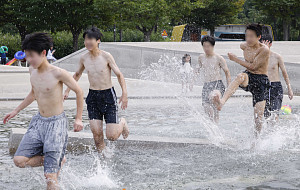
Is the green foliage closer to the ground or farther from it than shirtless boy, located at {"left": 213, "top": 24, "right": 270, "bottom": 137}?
closer to the ground

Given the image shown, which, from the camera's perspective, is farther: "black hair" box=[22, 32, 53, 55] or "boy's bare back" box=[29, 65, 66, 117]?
"boy's bare back" box=[29, 65, 66, 117]

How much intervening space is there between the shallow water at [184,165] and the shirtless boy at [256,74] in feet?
2.26

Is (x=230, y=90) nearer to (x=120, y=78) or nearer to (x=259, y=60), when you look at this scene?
(x=259, y=60)

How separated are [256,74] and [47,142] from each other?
388 centimetres

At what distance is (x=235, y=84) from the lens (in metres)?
6.88

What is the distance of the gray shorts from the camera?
439 cm

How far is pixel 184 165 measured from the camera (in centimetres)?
600

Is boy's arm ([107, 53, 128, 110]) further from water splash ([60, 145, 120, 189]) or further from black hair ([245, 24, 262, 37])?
black hair ([245, 24, 262, 37])

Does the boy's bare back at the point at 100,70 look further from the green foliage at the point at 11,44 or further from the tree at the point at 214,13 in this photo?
the tree at the point at 214,13

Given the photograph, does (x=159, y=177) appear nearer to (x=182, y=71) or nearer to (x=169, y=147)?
(x=169, y=147)

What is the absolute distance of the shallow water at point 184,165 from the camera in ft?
16.8

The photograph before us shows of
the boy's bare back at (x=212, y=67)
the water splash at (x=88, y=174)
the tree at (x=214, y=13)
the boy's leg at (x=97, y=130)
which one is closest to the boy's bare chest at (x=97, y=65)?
the boy's leg at (x=97, y=130)

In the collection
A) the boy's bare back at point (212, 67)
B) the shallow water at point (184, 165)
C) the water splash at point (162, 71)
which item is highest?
the boy's bare back at point (212, 67)

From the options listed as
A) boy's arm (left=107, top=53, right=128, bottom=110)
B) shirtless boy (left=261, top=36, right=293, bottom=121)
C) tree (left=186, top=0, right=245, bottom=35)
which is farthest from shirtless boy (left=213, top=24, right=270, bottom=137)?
tree (left=186, top=0, right=245, bottom=35)
